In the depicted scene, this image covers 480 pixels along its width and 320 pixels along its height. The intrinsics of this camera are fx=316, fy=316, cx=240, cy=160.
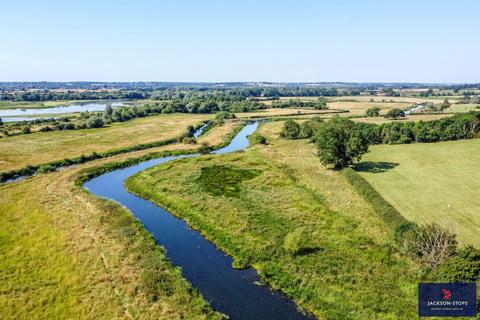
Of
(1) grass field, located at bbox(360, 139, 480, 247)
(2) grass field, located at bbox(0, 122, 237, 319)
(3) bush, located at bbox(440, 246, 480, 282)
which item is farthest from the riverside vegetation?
(2) grass field, located at bbox(0, 122, 237, 319)

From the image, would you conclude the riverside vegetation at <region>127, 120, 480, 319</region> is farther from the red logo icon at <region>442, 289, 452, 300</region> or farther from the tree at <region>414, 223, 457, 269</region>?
the red logo icon at <region>442, 289, 452, 300</region>

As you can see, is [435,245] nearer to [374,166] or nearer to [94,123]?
[374,166]

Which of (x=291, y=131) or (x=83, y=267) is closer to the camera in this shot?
(x=83, y=267)

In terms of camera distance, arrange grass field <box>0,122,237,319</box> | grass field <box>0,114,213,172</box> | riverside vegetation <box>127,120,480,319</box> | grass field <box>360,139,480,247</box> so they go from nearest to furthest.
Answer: grass field <box>0,122,237,319</box>, riverside vegetation <box>127,120,480,319</box>, grass field <box>360,139,480,247</box>, grass field <box>0,114,213,172</box>

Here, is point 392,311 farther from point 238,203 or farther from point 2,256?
point 2,256

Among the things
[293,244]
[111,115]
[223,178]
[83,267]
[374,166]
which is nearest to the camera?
[83,267]

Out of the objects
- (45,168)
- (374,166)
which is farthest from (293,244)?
(45,168)

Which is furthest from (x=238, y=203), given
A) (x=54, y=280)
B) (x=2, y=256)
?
(x=2, y=256)

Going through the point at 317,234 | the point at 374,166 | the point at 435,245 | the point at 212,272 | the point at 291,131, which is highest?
the point at 435,245
